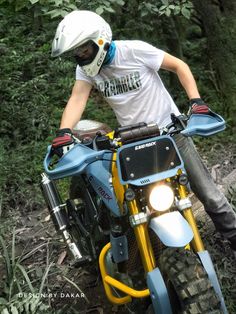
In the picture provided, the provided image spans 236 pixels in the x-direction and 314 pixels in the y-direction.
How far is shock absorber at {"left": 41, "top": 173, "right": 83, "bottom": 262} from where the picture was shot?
10.7 feet

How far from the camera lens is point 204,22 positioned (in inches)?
259

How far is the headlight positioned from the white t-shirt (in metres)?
1.03

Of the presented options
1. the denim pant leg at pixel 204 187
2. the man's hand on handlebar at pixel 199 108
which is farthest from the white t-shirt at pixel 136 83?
the man's hand on handlebar at pixel 199 108

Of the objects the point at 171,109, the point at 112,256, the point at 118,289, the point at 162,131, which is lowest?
the point at 118,289

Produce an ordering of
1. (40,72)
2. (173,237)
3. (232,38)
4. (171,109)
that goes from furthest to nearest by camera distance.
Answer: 1. (40,72)
2. (232,38)
3. (171,109)
4. (173,237)

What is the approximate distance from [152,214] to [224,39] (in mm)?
4489

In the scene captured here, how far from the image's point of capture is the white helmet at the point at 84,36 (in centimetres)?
291

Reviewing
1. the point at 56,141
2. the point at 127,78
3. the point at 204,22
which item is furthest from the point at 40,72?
the point at 56,141

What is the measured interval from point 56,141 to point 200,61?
578 cm

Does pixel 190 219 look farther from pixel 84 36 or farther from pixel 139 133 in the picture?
pixel 84 36

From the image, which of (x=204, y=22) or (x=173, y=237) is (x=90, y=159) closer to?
(x=173, y=237)

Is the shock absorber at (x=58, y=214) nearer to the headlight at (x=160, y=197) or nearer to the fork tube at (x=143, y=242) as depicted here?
the fork tube at (x=143, y=242)

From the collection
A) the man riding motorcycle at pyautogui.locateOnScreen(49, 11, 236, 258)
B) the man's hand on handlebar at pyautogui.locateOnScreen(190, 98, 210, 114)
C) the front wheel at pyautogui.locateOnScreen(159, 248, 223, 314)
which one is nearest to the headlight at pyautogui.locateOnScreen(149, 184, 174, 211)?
the front wheel at pyautogui.locateOnScreen(159, 248, 223, 314)

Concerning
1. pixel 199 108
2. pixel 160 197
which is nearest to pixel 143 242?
pixel 160 197
